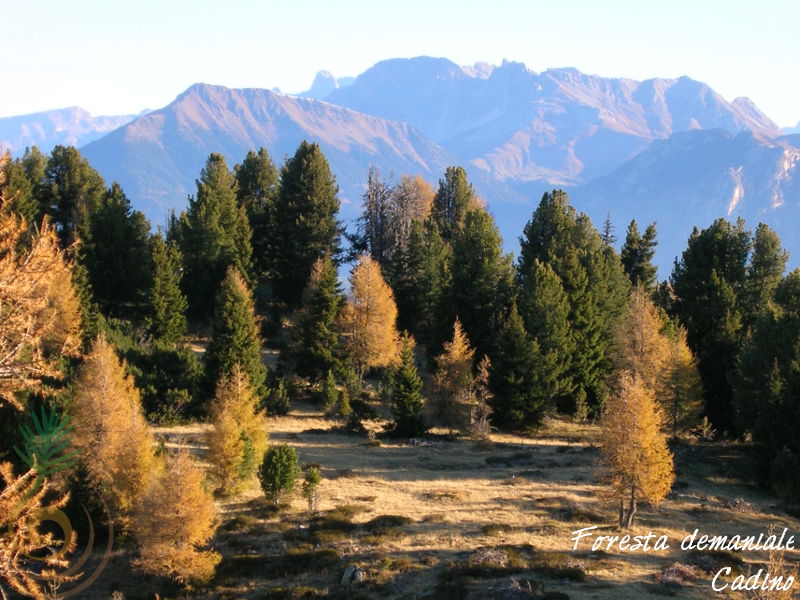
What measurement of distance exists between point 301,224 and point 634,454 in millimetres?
43202

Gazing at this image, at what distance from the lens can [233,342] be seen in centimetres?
4588

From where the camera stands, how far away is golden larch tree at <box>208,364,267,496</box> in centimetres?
3381

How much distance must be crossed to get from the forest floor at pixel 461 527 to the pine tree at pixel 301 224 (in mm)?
22852

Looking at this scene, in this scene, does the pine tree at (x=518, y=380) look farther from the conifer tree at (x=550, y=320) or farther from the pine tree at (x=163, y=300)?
the pine tree at (x=163, y=300)

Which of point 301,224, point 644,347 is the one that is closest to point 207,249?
point 301,224

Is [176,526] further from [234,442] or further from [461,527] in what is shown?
[461,527]

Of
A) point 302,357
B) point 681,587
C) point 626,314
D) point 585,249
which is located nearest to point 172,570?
point 681,587

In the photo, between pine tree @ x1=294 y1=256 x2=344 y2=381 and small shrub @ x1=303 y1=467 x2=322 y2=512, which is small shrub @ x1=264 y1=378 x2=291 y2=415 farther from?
small shrub @ x1=303 y1=467 x2=322 y2=512

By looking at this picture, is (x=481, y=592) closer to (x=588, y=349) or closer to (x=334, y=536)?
(x=334, y=536)

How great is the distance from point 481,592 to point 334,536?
26.6 ft

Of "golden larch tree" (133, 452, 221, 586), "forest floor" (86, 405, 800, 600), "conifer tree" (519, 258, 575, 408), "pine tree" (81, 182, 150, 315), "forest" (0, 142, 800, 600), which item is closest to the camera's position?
"forest floor" (86, 405, 800, 600)

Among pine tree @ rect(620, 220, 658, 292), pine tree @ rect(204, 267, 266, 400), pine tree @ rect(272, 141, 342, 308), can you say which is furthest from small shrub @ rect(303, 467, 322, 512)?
pine tree @ rect(620, 220, 658, 292)

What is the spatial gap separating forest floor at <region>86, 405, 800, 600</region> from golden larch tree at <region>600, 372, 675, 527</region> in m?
2.16

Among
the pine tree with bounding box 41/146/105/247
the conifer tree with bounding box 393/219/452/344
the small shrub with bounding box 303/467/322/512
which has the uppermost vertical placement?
the pine tree with bounding box 41/146/105/247
